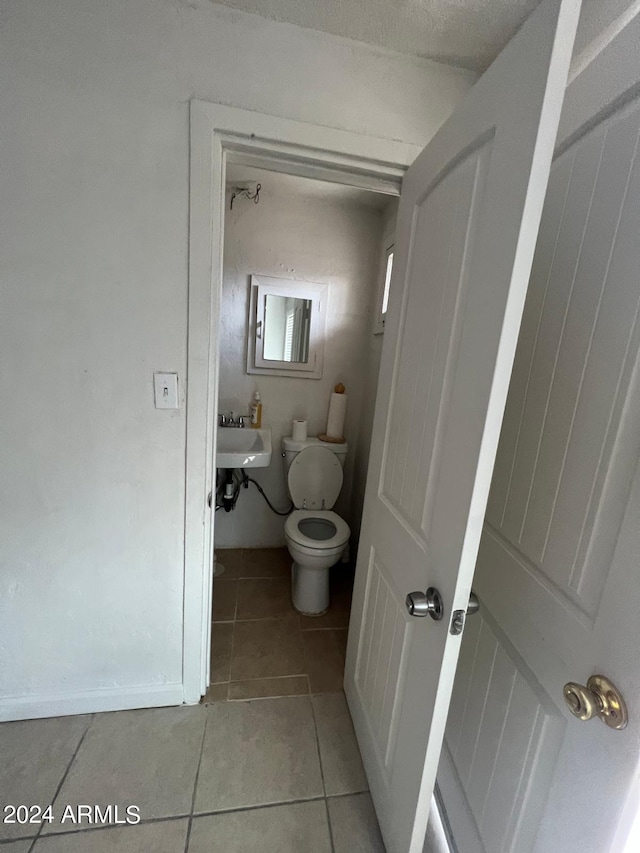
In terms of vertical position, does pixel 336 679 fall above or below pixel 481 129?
below

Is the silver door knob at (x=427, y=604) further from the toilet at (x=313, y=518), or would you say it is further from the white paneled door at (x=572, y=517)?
the toilet at (x=313, y=518)

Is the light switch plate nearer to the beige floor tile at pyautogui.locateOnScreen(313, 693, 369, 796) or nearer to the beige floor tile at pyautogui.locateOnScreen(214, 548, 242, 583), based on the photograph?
the beige floor tile at pyautogui.locateOnScreen(313, 693, 369, 796)

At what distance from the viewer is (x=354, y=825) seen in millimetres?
979

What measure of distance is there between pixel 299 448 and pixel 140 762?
4.60ft

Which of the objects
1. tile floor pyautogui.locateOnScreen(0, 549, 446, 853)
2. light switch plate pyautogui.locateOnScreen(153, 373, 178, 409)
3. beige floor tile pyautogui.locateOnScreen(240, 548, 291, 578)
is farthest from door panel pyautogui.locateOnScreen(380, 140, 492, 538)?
beige floor tile pyautogui.locateOnScreen(240, 548, 291, 578)

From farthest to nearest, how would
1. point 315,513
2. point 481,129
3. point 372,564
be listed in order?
point 315,513, point 372,564, point 481,129

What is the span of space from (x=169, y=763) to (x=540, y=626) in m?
1.23

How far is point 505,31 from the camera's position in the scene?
0.90 m

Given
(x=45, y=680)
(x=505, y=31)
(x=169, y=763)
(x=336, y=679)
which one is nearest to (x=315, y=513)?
(x=336, y=679)

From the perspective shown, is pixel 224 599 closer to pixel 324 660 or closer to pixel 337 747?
pixel 324 660

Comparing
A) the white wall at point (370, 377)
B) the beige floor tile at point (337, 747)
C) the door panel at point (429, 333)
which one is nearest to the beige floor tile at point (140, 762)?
the beige floor tile at point (337, 747)

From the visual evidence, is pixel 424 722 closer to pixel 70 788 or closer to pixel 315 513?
pixel 70 788

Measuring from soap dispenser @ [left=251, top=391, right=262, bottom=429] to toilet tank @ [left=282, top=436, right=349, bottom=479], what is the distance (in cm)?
19

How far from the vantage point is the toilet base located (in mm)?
1771
